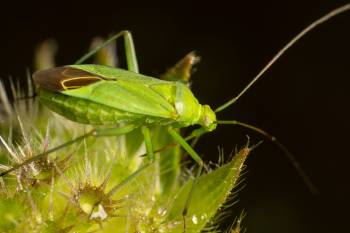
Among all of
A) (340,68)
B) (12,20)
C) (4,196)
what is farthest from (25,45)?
(4,196)

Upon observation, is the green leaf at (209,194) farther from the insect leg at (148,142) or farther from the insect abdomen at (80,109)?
the insect abdomen at (80,109)

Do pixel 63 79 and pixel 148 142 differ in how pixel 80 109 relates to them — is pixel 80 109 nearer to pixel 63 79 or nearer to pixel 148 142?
pixel 63 79

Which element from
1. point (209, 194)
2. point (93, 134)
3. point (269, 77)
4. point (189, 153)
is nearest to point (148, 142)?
point (189, 153)

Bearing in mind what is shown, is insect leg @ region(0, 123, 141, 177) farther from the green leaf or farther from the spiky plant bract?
Answer: the green leaf

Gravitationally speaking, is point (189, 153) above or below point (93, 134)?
→ below

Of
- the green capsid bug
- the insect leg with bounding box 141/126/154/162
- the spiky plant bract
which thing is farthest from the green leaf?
the green capsid bug

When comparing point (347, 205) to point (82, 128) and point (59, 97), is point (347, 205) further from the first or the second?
point (59, 97)

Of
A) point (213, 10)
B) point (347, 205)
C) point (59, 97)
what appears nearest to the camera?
point (59, 97)
